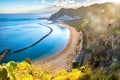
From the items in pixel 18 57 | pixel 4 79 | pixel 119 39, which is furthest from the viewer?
pixel 18 57

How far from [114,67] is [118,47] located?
5.18m

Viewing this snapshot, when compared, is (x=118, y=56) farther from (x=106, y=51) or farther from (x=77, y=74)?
(x=77, y=74)

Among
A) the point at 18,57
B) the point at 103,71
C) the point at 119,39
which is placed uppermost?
the point at 119,39

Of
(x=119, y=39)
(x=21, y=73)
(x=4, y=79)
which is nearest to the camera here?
(x=4, y=79)

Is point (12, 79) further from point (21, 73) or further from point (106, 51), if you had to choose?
point (106, 51)

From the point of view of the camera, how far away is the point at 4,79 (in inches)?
396

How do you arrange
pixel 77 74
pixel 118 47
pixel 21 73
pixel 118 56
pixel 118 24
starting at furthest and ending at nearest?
pixel 118 24
pixel 118 47
pixel 118 56
pixel 77 74
pixel 21 73

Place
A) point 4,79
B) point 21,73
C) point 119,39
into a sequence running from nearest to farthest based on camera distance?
point 4,79
point 21,73
point 119,39

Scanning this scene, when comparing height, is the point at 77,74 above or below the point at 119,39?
below

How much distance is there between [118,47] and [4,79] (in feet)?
45.4

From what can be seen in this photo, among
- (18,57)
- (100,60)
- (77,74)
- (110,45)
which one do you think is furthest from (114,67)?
(18,57)

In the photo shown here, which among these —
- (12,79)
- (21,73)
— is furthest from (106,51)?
(12,79)

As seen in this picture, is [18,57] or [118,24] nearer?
[118,24]

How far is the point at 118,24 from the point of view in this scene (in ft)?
107
